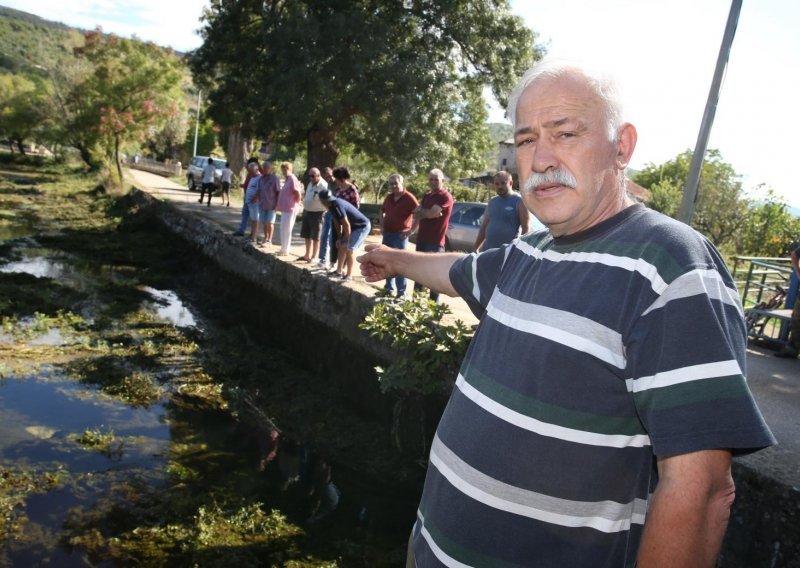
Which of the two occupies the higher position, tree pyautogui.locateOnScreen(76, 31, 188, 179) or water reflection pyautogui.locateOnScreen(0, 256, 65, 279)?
tree pyautogui.locateOnScreen(76, 31, 188, 179)

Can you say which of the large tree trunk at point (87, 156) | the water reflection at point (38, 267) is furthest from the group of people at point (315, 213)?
the large tree trunk at point (87, 156)

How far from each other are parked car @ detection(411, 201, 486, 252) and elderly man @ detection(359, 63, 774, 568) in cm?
1031

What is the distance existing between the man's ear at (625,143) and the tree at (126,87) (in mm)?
27256

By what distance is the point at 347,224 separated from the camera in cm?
826

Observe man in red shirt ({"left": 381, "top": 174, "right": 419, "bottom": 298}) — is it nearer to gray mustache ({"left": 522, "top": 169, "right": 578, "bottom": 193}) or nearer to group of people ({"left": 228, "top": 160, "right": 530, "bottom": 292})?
group of people ({"left": 228, "top": 160, "right": 530, "bottom": 292})

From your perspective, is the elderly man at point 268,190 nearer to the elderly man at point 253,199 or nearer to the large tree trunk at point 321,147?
the elderly man at point 253,199

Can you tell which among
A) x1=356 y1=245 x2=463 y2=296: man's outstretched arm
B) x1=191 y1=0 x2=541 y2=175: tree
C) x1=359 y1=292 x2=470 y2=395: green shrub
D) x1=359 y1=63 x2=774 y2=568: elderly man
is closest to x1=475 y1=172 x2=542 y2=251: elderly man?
x1=359 y1=292 x2=470 y2=395: green shrub

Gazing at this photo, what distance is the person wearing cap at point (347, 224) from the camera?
8305mm

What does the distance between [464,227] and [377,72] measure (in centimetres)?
517

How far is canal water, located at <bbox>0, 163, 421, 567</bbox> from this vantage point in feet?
14.1

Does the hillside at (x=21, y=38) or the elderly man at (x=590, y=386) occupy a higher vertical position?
the hillside at (x=21, y=38)

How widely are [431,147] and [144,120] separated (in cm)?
1664

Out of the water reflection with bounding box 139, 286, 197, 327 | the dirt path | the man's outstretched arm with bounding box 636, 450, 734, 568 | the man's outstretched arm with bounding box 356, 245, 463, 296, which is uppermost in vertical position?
the man's outstretched arm with bounding box 356, 245, 463, 296

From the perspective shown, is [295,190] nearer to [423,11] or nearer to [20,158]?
[423,11]
